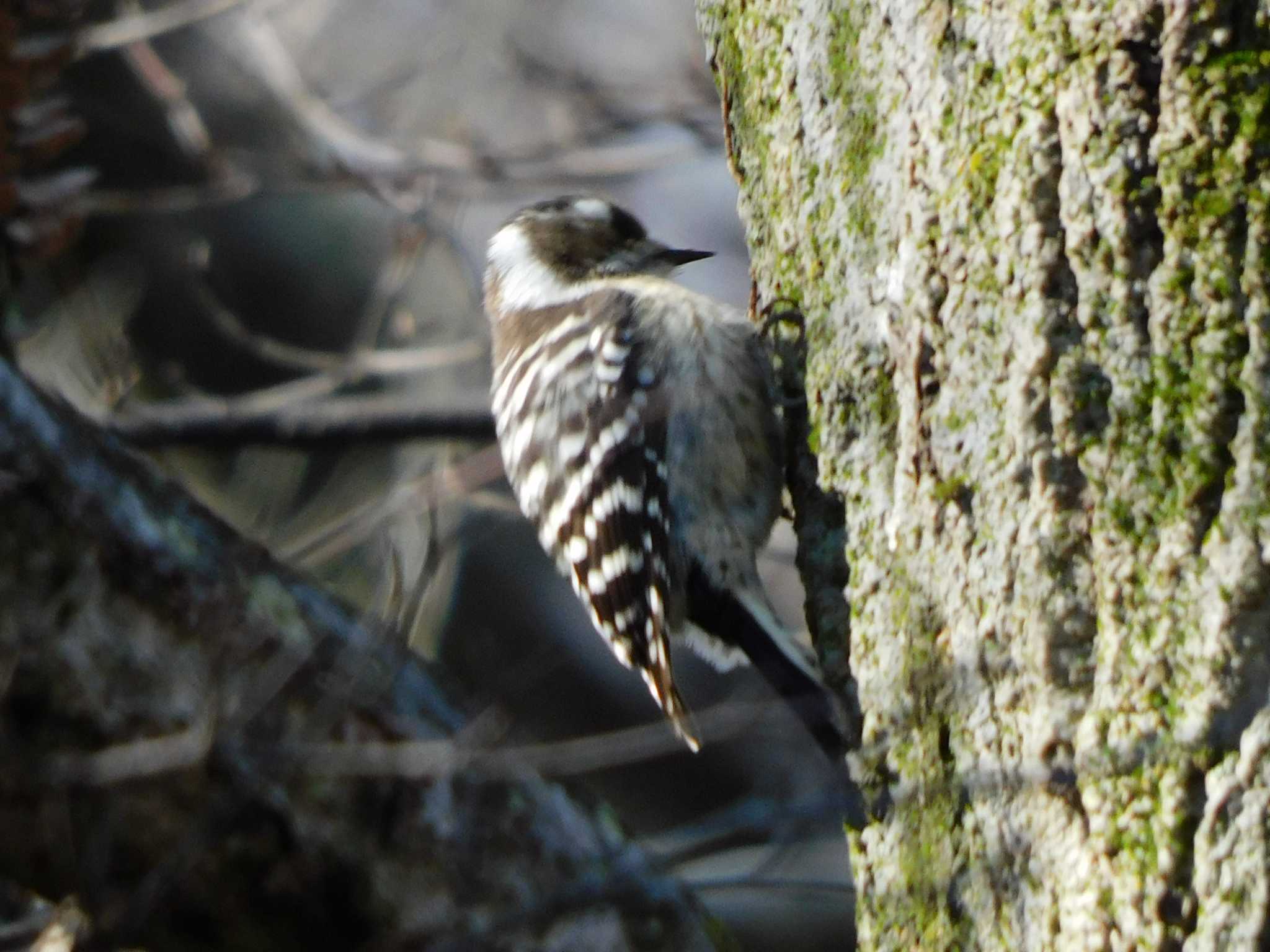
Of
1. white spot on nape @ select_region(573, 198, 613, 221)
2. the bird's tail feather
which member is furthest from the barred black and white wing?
white spot on nape @ select_region(573, 198, 613, 221)

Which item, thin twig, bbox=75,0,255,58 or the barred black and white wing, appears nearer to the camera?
the barred black and white wing

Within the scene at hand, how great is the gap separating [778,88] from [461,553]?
4.18m

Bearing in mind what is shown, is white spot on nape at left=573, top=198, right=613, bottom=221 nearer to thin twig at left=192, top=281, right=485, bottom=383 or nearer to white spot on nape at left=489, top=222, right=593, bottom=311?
white spot on nape at left=489, top=222, right=593, bottom=311

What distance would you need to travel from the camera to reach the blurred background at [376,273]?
5.61 metres

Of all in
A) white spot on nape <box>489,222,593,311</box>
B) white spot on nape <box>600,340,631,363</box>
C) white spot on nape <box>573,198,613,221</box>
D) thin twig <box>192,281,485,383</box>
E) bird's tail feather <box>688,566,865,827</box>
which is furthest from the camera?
thin twig <box>192,281,485,383</box>

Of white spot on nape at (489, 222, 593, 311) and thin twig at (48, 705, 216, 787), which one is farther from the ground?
→ white spot on nape at (489, 222, 593, 311)

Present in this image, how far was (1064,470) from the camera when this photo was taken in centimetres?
226

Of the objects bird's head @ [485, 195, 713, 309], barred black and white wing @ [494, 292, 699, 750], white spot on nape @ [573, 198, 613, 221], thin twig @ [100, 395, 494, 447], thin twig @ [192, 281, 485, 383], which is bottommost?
thin twig @ [100, 395, 494, 447]

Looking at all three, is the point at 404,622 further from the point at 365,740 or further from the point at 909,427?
the point at 909,427

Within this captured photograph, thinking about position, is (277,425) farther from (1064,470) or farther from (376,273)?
(1064,470)

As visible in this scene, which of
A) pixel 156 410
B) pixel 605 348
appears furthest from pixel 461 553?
pixel 605 348

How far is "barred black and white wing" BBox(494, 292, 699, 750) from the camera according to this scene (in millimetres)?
3740

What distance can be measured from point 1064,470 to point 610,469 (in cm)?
170

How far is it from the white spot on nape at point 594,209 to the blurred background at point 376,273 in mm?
1032
